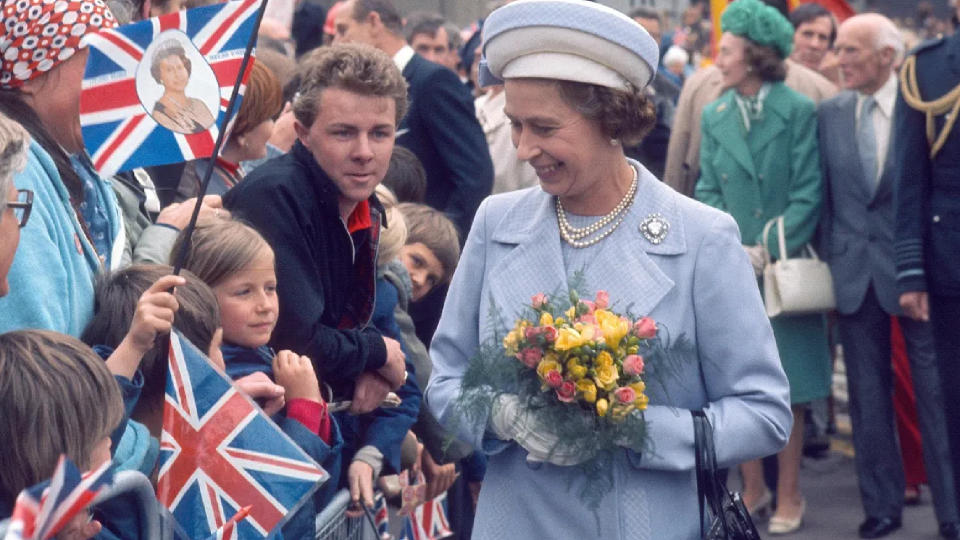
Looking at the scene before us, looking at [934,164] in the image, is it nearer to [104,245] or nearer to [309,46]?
[104,245]

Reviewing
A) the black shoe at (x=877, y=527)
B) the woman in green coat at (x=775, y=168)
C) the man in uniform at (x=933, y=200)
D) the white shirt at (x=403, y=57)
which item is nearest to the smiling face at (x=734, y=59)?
the woman in green coat at (x=775, y=168)

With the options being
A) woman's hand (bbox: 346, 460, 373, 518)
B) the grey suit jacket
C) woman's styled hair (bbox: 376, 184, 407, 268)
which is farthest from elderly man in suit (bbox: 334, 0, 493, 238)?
woman's hand (bbox: 346, 460, 373, 518)

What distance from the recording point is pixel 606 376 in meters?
3.26

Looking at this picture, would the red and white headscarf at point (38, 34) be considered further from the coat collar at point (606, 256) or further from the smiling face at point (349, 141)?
the coat collar at point (606, 256)

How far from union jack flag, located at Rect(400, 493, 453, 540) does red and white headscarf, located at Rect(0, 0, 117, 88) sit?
209cm

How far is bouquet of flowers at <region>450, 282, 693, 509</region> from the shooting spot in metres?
3.27

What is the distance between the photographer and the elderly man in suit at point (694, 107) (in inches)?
360

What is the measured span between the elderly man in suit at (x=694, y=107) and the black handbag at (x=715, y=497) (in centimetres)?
581

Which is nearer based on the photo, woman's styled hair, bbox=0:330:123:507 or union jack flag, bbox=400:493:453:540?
woman's styled hair, bbox=0:330:123:507

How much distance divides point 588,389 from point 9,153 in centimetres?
118

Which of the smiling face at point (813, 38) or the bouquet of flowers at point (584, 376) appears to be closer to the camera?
the bouquet of flowers at point (584, 376)

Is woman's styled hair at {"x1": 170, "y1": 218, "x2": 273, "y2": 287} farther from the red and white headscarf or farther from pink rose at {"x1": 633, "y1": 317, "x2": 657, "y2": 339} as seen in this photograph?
pink rose at {"x1": 633, "y1": 317, "x2": 657, "y2": 339}

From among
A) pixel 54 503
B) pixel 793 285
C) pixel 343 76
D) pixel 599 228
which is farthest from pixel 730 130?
pixel 54 503

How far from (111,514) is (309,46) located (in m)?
9.06
